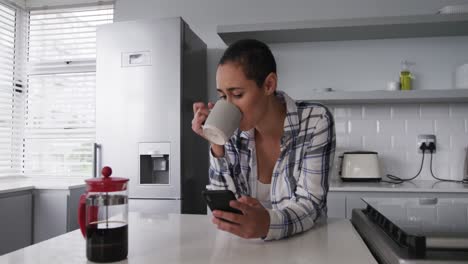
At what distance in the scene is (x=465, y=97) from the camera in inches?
94.7

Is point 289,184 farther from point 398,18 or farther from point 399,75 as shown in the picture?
point 399,75

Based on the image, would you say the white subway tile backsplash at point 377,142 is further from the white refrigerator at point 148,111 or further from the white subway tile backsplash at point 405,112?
the white refrigerator at point 148,111

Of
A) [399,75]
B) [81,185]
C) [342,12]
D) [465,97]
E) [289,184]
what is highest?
[342,12]

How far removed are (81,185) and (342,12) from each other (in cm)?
224

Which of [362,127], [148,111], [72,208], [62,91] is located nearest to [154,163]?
[148,111]

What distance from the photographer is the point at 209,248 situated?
2.72 feet

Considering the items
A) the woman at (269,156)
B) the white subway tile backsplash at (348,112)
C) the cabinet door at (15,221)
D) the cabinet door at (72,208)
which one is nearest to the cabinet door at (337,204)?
the white subway tile backsplash at (348,112)

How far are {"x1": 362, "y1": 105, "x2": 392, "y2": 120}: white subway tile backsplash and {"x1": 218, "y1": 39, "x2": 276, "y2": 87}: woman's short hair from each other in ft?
6.16

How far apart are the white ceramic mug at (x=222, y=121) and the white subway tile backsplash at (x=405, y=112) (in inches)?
83.0

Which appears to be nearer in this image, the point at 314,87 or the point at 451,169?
the point at 451,169

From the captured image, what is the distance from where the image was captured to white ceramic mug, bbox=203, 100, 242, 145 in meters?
0.92

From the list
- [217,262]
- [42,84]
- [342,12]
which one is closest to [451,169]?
[342,12]

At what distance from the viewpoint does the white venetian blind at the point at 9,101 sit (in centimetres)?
317

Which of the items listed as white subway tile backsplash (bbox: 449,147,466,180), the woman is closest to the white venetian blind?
the woman
